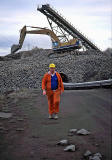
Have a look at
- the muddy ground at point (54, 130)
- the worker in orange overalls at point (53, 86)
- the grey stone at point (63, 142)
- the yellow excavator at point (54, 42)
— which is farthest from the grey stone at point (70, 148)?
the yellow excavator at point (54, 42)

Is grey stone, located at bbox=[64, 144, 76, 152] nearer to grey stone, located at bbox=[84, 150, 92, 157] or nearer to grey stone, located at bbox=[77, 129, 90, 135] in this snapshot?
grey stone, located at bbox=[84, 150, 92, 157]

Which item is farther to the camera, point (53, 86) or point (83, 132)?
point (53, 86)

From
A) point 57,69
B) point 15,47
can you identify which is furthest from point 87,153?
point 15,47

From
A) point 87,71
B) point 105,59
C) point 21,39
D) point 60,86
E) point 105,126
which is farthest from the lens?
point 21,39

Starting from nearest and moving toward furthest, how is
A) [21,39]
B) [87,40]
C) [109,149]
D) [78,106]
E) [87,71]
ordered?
[109,149] → [78,106] → [87,71] → [21,39] → [87,40]

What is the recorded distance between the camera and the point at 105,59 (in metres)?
25.2

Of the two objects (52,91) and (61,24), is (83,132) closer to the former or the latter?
(52,91)

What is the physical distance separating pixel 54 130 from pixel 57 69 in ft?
58.7

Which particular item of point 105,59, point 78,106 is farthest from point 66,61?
point 78,106

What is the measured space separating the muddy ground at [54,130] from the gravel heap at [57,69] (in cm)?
1327

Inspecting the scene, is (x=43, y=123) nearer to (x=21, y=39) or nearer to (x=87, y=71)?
(x=87, y=71)

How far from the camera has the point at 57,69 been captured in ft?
77.3

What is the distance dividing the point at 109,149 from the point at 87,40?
2593 cm

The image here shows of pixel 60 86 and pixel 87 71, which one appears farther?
pixel 87 71
